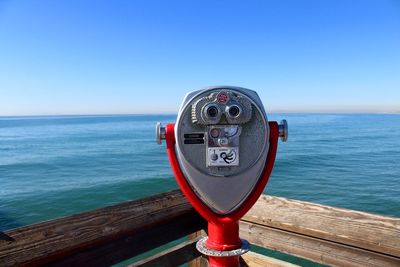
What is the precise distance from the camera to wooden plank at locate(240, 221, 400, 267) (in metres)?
1.37

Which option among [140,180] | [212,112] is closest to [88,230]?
[212,112]

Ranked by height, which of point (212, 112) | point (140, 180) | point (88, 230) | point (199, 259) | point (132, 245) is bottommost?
point (140, 180)

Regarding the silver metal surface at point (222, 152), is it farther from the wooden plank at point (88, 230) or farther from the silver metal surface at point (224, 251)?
the wooden plank at point (88, 230)

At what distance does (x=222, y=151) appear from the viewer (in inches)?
46.5

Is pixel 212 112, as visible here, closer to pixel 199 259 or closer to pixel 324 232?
pixel 324 232

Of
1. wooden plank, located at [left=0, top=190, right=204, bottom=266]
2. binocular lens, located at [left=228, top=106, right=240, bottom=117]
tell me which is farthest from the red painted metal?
wooden plank, located at [left=0, top=190, right=204, bottom=266]

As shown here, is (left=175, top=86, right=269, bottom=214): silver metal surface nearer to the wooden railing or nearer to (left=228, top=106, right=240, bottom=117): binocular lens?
(left=228, top=106, right=240, bottom=117): binocular lens

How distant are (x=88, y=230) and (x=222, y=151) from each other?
590mm

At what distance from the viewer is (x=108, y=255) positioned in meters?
1.37

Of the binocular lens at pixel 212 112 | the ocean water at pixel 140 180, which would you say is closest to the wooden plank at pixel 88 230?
the binocular lens at pixel 212 112

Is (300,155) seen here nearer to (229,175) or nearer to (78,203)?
(78,203)

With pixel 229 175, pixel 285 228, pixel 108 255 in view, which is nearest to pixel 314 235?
pixel 285 228

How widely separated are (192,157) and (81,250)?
544 mm

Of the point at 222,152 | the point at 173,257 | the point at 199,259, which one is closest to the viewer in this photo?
the point at 222,152
